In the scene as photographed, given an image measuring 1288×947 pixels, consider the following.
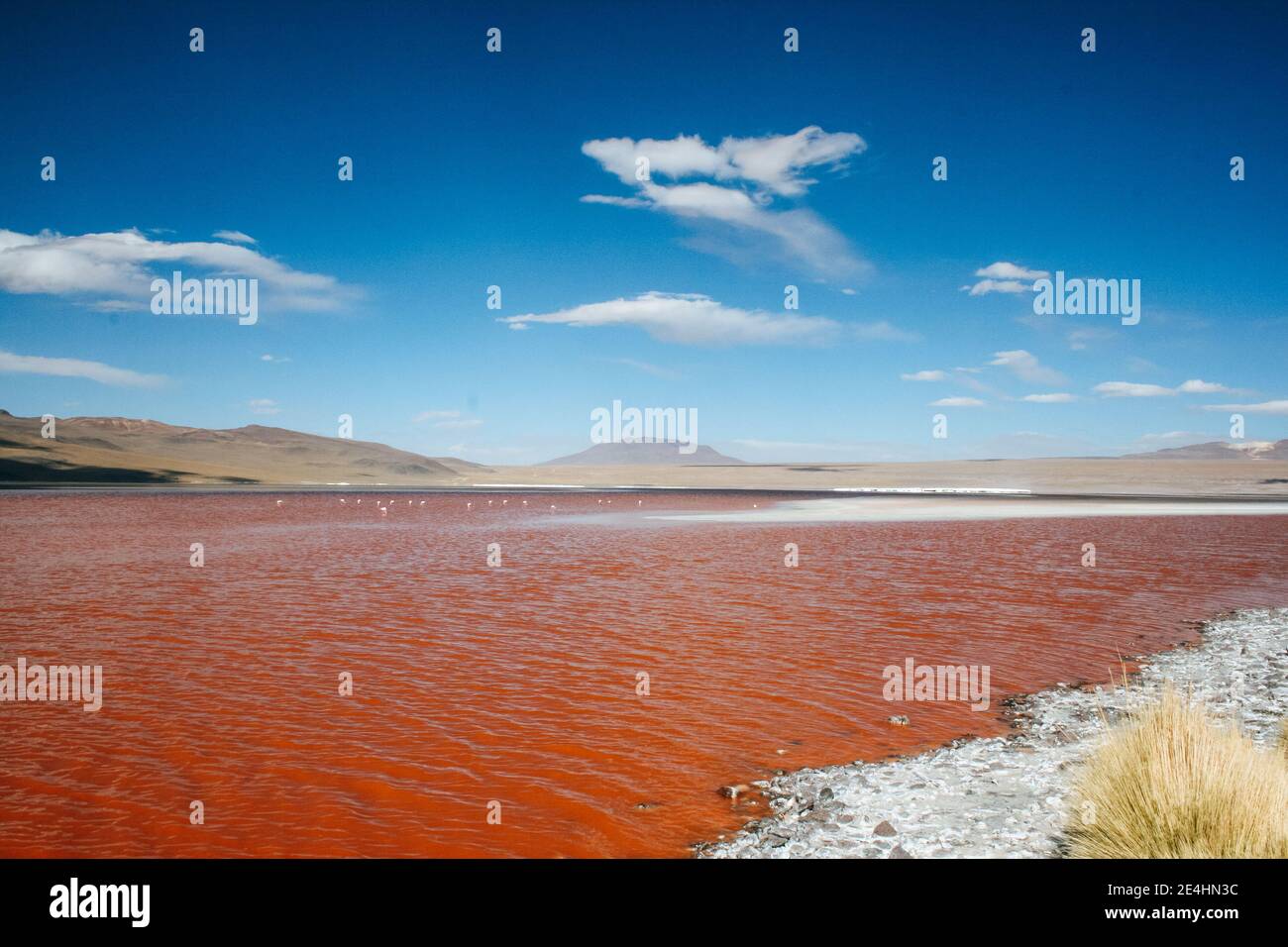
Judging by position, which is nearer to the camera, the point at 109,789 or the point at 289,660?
the point at 109,789

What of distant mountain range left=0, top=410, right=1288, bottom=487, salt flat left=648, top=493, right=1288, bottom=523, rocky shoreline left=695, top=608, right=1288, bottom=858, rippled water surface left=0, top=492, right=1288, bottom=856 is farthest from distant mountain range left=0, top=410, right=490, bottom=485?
rocky shoreline left=695, top=608, right=1288, bottom=858

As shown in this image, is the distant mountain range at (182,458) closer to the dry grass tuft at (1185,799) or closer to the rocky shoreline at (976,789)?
the rocky shoreline at (976,789)

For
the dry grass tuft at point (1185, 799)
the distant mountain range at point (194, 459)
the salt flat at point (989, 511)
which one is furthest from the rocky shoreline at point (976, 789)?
the distant mountain range at point (194, 459)

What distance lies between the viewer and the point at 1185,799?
4.22m

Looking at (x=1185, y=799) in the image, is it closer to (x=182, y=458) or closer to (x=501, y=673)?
(x=501, y=673)

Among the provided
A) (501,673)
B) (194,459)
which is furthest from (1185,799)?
(194,459)

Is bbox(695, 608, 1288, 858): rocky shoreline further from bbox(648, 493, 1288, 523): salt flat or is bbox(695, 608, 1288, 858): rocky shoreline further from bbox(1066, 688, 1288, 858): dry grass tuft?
bbox(648, 493, 1288, 523): salt flat

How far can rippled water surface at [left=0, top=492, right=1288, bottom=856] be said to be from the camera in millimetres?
5641

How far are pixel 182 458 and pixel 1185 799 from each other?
182 m

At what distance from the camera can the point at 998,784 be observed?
234 inches

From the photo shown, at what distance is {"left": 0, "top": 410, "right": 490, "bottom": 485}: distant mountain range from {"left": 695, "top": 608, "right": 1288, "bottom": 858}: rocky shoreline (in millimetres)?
105122
